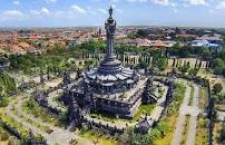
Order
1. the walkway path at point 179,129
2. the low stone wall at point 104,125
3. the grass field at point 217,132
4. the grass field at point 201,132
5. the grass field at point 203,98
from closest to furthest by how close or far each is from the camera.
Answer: the grass field at point 217,132 → the grass field at point 201,132 → the walkway path at point 179,129 → the low stone wall at point 104,125 → the grass field at point 203,98

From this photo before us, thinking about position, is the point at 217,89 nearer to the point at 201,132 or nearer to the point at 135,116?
the point at 201,132

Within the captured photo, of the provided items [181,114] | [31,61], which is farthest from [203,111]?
[31,61]

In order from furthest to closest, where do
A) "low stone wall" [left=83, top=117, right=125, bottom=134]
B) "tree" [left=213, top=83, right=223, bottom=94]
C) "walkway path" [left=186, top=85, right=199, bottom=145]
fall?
"tree" [left=213, top=83, right=223, bottom=94], "low stone wall" [left=83, top=117, right=125, bottom=134], "walkway path" [left=186, top=85, right=199, bottom=145]

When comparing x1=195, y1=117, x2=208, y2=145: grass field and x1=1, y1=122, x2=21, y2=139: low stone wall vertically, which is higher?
x1=195, y1=117, x2=208, y2=145: grass field

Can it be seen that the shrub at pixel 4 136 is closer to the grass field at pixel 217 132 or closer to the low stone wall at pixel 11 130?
the low stone wall at pixel 11 130

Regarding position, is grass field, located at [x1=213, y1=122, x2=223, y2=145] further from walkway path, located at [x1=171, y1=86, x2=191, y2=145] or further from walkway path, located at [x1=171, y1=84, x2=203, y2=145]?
walkway path, located at [x1=171, y1=86, x2=191, y2=145]

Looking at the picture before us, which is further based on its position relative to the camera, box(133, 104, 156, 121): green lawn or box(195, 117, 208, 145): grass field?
box(133, 104, 156, 121): green lawn

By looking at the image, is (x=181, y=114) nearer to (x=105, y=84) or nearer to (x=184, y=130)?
(x=184, y=130)

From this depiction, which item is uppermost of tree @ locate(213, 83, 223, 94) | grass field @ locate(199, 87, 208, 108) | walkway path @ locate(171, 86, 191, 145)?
tree @ locate(213, 83, 223, 94)

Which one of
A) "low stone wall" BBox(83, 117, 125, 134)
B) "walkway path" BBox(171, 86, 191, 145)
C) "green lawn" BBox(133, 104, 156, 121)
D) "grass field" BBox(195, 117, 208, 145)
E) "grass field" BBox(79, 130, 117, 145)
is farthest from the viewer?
"green lawn" BBox(133, 104, 156, 121)

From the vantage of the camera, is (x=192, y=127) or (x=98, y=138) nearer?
(x=98, y=138)

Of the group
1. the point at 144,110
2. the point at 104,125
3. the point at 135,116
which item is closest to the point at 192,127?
the point at 135,116

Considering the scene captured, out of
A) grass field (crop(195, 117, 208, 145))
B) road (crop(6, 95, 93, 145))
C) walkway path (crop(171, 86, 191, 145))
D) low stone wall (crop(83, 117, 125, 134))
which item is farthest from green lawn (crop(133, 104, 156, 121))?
road (crop(6, 95, 93, 145))

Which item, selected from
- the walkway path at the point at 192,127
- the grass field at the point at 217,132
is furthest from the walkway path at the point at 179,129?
the grass field at the point at 217,132
